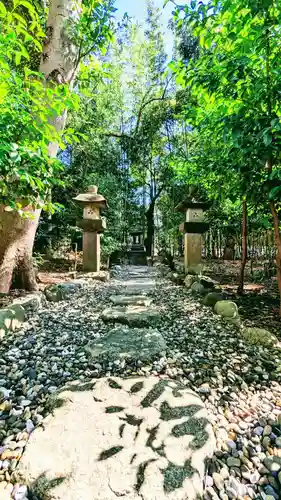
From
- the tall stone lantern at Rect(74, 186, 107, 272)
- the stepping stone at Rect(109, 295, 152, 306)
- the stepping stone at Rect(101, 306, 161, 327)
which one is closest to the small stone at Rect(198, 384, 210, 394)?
the stepping stone at Rect(101, 306, 161, 327)

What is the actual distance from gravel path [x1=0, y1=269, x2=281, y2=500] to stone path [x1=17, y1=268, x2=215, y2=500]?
0.24 feet

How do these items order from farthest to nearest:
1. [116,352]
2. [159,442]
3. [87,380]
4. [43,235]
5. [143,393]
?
[43,235] < [116,352] < [87,380] < [143,393] < [159,442]

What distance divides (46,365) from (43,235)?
529 centimetres

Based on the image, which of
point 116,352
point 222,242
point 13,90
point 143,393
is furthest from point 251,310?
point 222,242

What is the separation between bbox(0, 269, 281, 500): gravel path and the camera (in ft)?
2.92

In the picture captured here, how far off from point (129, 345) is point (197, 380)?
1.79 ft

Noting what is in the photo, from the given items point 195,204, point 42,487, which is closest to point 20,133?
point 42,487

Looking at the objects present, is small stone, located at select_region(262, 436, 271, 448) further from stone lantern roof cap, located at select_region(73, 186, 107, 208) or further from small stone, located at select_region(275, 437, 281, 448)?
stone lantern roof cap, located at select_region(73, 186, 107, 208)

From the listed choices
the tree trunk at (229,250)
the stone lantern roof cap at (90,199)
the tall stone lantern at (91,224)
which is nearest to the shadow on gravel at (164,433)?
the tall stone lantern at (91,224)

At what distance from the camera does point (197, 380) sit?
1.41 metres

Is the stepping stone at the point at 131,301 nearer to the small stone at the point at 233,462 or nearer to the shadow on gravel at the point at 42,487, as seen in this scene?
the small stone at the point at 233,462

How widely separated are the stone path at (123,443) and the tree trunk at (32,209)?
96.0 inches

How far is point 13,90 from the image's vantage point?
171 cm

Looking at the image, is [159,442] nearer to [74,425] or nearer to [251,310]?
[74,425]
